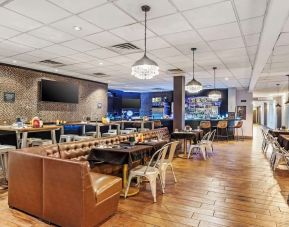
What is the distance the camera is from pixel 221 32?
4270 millimetres

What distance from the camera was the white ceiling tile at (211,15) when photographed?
3312 millimetres

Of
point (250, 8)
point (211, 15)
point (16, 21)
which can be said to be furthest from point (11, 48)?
point (250, 8)

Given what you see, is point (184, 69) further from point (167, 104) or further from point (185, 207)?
point (167, 104)

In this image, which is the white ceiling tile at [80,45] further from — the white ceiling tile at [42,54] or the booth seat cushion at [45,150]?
the booth seat cushion at [45,150]

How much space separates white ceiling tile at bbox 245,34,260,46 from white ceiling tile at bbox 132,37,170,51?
5.45 feet

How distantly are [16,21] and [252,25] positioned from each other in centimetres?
411

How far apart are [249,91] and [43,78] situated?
10796 millimetres

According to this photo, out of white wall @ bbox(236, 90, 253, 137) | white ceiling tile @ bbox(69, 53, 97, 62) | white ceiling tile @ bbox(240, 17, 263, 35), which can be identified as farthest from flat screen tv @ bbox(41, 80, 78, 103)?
white wall @ bbox(236, 90, 253, 137)

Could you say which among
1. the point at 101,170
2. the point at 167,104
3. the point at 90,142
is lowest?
the point at 101,170

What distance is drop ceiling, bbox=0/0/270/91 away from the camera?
3.33 m

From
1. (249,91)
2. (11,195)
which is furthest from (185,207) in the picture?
(249,91)

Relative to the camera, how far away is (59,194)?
2.68m

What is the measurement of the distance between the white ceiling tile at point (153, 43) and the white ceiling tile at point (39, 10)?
5.78ft

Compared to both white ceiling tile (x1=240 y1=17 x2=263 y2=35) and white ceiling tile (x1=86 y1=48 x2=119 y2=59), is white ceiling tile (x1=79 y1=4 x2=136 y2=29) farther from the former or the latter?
white ceiling tile (x1=240 y1=17 x2=263 y2=35)
